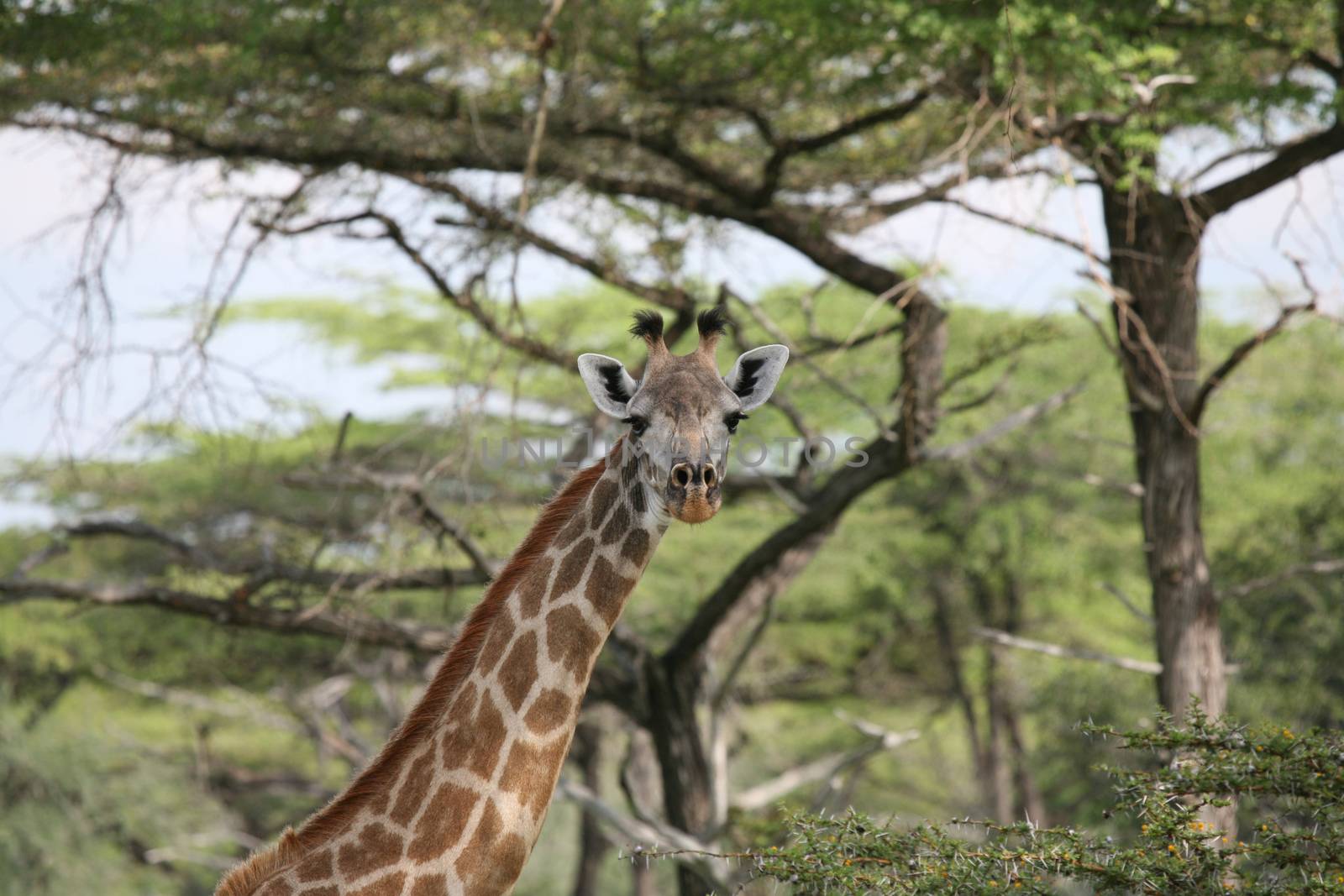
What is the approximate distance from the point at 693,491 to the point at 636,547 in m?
0.57

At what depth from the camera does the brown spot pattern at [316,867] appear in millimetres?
4594

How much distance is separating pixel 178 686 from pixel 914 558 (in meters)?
11.7

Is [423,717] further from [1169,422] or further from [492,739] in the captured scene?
[1169,422]

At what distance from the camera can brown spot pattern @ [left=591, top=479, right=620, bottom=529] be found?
4.84 m

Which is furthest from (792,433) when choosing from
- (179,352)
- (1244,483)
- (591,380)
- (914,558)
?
(591,380)

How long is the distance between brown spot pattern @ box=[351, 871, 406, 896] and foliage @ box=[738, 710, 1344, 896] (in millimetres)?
1159

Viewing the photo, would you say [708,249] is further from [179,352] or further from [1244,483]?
[1244,483]

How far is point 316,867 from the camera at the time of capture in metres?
4.62

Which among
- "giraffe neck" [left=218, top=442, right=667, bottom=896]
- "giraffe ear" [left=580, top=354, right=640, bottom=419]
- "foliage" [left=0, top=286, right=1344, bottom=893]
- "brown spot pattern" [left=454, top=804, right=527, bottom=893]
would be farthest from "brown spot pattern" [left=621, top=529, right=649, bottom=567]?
A: "foliage" [left=0, top=286, right=1344, bottom=893]

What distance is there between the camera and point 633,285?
10.4 meters

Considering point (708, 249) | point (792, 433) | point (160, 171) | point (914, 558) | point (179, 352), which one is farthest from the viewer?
point (914, 558)

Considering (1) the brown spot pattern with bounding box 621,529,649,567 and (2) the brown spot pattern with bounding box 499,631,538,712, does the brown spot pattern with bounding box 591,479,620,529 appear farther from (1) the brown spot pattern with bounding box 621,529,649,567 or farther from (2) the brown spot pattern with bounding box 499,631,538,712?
(2) the brown spot pattern with bounding box 499,631,538,712

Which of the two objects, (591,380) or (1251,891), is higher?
(591,380)

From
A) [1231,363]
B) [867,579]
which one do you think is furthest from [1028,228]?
[867,579]
